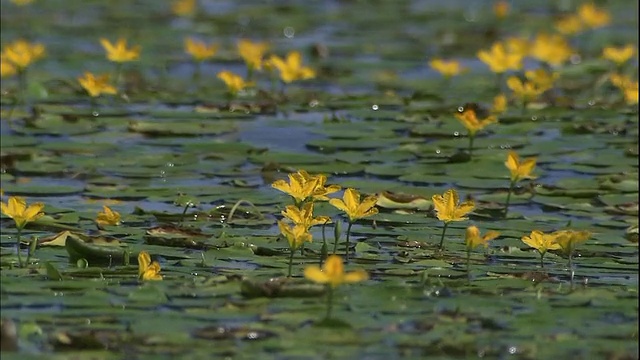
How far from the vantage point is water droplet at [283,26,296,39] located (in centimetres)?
1033

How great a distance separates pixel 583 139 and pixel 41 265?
3.01 m

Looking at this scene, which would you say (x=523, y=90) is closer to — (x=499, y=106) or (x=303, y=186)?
(x=499, y=106)

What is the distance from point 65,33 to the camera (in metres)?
10.0

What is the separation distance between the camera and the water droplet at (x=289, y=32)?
10.3 meters

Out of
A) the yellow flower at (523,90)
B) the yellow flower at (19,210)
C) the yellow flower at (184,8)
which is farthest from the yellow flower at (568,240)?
the yellow flower at (184,8)

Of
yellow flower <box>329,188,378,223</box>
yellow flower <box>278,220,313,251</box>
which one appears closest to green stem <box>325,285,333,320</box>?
yellow flower <box>278,220,313,251</box>

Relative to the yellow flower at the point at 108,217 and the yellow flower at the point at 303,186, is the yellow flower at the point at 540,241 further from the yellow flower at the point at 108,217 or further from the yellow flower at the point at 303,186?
the yellow flower at the point at 108,217

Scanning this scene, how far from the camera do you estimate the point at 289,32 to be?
10469 mm

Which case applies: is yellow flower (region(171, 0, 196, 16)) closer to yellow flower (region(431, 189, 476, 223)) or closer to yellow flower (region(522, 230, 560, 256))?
yellow flower (region(431, 189, 476, 223))

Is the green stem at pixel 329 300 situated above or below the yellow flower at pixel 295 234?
below

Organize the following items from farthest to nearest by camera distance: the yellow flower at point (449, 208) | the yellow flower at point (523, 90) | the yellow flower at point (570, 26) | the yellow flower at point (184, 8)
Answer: the yellow flower at point (184, 8) → the yellow flower at point (570, 26) → the yellow flower at point (523, 90) → the yellow flower at point (449, 208)

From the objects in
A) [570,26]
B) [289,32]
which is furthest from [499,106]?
[289,32]

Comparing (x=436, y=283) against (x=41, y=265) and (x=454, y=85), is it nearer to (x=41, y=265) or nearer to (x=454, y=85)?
(x=41, y=265)

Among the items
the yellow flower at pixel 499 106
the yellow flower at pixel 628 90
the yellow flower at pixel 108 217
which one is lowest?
the yellow flower at pixel 108 217
